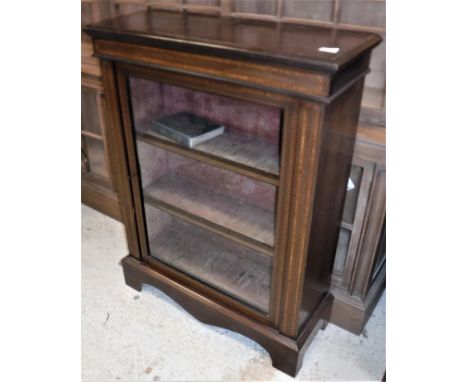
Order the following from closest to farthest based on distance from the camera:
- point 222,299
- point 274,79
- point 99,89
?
point 274,79, point 222,299, point 99,89

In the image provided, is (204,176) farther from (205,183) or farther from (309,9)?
(309,9)

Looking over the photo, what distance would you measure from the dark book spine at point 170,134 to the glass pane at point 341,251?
2.15 feet

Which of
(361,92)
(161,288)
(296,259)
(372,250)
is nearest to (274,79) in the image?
(361,92)

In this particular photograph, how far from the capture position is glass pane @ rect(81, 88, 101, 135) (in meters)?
2.01

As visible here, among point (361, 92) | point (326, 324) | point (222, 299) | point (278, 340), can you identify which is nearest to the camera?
point (361, 92)

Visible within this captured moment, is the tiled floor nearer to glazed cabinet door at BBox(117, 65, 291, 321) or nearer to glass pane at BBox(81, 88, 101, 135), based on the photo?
glazed cabinet door at BBox(117, 65, 291, 321)

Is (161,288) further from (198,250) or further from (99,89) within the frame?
(99,89)

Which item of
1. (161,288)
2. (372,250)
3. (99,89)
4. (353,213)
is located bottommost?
(161,288)

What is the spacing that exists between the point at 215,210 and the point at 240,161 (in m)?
0.35

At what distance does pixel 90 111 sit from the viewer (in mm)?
2057

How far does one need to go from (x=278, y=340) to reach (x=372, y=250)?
453 mm

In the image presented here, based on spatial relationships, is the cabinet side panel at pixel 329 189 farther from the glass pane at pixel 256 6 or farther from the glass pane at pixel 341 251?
the glass pane at pixel 256 6

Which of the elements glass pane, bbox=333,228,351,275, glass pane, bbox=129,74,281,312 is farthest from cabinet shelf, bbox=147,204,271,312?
glass pane, bbox=333,228,351,275

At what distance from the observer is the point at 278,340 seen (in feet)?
4.61
